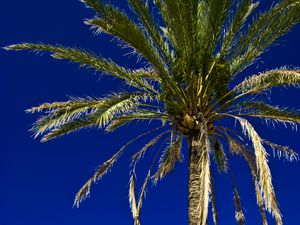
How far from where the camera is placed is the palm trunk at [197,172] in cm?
974

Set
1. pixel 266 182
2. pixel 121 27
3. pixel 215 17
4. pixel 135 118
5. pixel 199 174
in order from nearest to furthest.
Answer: pixel 266 182
pixel 121 27
pixel 215 17
pixel 199 174
pixel 135 118

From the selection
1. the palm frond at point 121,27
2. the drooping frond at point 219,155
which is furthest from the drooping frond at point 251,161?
the palm frond at point 121,27

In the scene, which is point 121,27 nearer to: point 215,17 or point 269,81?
point 215,17

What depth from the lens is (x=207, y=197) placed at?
9305 millimetres

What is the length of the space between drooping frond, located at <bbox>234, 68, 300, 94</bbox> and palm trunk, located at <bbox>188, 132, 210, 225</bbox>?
1536 mm

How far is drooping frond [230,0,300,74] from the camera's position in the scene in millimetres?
10812

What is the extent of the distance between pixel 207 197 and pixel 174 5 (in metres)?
4.05

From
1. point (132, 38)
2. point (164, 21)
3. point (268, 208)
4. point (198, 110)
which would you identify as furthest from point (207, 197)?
point (164, 21)

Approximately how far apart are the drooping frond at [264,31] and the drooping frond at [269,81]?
0.68 metres

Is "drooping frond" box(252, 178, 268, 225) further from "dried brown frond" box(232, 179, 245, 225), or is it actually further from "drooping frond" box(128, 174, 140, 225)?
"drooping frond" box(128, 174, 140, 225)

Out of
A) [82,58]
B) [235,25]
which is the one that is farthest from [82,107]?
[235,25]

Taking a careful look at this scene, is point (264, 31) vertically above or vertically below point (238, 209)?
above

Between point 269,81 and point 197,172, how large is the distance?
8.48 feet

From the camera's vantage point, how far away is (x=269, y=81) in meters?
11.2
